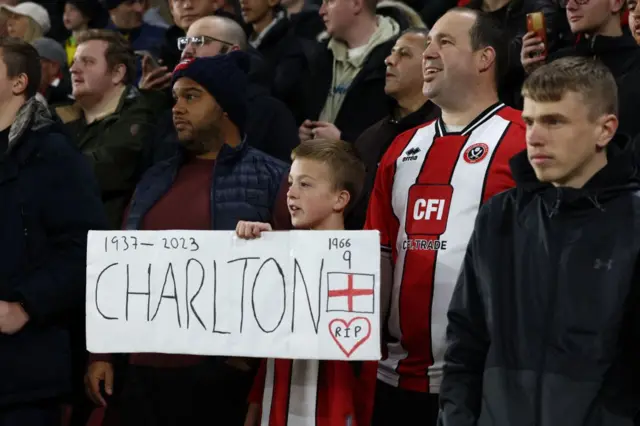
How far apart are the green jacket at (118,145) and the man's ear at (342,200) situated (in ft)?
6.29

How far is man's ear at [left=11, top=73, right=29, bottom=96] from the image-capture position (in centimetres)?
417

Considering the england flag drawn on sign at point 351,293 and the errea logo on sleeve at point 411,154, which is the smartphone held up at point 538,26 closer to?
the errea logo on sleeve at point 411,154

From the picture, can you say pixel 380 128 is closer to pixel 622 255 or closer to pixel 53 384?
pixel 53 384

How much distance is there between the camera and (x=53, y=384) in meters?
3.88

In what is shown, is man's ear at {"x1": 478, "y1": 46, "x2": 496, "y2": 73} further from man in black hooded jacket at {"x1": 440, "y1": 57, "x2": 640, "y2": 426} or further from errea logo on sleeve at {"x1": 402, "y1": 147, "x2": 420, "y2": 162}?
man in black hooded jacket at {"x1": 440, "y1": 57, "x2": 640, "y2": 426}

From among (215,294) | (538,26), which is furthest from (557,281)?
(538,26)

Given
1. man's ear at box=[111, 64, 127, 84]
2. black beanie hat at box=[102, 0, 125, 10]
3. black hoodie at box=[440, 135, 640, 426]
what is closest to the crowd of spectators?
man's ear at box=[111, 64, 127, 84]

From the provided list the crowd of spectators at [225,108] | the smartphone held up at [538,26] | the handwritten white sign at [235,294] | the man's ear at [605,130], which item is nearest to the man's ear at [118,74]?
the crowd of spectators at [225,108]

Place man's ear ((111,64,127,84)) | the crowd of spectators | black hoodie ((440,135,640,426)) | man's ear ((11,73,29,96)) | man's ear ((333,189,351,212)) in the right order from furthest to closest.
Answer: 1. man's ear ((111,64,127,84))
2. man's ear ((11,73,29,96))
3. the crowd of spectators
4. man's ear ((333,189,351,212))
5. black hoodie ((440,135,640,426))

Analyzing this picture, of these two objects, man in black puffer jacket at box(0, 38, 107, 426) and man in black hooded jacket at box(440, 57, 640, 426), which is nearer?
man in black hooded jacket at box(440, 57, 640, 426)

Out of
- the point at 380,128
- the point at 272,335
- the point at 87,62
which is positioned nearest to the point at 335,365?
the point at 272,335

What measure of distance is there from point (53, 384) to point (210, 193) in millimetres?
935

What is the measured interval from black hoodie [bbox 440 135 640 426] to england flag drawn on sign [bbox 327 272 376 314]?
421mm

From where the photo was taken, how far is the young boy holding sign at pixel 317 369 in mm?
3477
